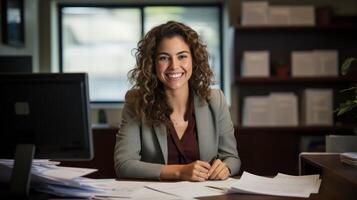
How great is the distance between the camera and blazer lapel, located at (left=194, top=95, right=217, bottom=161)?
77.8 inches

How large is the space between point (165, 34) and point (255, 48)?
88.1 inches

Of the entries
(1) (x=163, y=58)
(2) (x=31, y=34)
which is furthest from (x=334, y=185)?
(2) (x=31, y=34)

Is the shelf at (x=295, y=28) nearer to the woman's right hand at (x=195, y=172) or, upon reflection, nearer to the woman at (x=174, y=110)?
the woman at (x=174, y=110)

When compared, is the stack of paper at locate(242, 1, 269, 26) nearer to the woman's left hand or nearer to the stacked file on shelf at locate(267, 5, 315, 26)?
the stacked file on shelf at locate(267, 5, 315, 26)

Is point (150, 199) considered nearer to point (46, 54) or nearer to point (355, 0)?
point (46, 54)

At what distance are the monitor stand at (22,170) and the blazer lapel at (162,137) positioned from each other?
2.45 feet

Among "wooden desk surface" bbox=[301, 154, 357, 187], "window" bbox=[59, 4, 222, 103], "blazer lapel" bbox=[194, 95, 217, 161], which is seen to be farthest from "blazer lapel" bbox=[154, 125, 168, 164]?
"window" bbox=[59, 4, 222, 103]

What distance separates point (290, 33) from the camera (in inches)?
163

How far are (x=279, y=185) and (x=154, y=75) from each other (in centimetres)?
82

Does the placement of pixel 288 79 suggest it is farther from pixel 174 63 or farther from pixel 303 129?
pixel 174 63

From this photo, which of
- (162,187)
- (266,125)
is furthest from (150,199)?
(266,125)

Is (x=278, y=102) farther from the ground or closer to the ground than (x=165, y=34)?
closer to the ground

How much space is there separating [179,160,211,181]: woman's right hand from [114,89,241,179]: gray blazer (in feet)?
0.68

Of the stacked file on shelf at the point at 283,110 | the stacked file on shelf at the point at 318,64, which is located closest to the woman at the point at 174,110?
the stacked file on shelf at the point at 283,110
